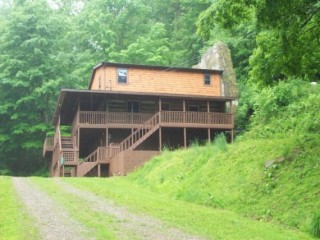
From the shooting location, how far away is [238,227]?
34.8 feet

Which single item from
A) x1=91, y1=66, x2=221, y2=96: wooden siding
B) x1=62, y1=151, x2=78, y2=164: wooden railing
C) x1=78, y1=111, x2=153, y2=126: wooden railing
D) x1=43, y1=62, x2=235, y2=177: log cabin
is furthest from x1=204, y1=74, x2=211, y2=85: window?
x1=62, y1=151, x2=78, y2=164: wooden railing

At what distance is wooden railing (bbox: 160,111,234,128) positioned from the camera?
3173cm

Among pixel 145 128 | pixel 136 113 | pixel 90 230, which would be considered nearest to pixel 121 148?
pixel 145 128

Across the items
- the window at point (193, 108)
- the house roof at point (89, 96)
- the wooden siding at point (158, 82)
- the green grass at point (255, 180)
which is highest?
the wooden siding at point (158, 82)

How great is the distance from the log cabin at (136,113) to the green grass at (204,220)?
13.5m

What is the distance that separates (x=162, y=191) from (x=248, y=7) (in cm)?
817

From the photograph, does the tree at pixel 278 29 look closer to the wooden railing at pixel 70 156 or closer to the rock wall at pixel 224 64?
the wooden railing at pixel 70 156

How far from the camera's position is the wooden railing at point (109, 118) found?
32094mm

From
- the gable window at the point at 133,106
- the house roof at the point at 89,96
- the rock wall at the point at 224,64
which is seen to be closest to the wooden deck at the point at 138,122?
the house roof at the point at 89,96

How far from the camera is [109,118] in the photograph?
32.2m

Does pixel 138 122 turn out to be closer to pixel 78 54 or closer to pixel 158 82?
pixel 158 82

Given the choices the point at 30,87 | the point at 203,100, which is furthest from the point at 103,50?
the point at 203,100

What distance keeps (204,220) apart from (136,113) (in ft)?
73.2

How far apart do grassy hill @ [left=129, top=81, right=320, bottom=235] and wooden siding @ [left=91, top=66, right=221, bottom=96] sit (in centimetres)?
1296
